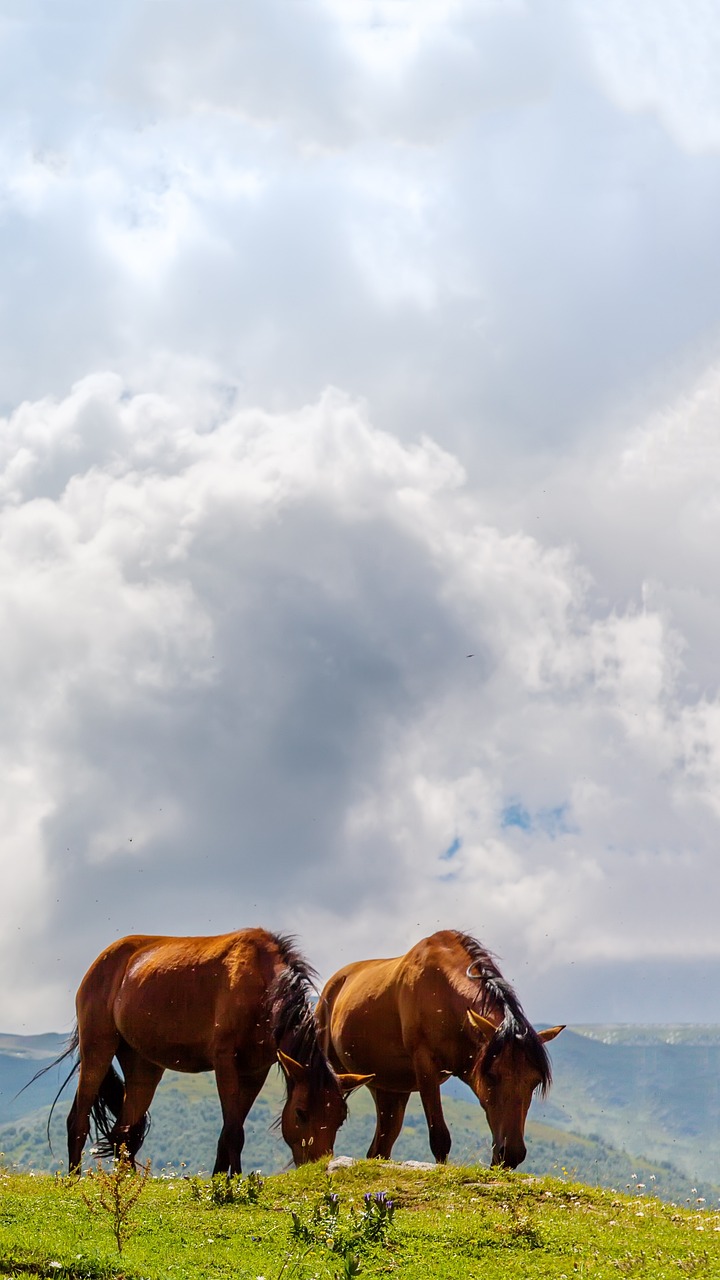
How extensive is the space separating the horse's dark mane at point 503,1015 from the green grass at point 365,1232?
9.45ft

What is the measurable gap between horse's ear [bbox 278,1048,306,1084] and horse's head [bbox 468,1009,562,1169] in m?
2.97

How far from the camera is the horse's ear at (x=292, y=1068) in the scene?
18.9 meters

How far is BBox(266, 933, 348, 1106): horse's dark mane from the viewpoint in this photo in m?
18.9

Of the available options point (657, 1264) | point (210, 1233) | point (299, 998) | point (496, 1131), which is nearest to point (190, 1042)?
point (299, 998)

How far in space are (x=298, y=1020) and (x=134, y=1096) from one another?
720 centimetres

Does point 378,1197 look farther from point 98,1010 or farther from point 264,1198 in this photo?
point 98,1010

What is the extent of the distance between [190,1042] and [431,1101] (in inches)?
191

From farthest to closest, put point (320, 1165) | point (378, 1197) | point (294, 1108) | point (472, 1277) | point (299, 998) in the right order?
1. point (299, 998)
2. point (294, 1108)
3. point (320, 1165)
4. point (378, 1197)
5. point (472, 1277)

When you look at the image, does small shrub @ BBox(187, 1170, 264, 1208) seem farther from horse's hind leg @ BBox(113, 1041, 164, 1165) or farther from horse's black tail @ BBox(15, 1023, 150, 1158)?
horse's black tail @ BBox(15, 1023, 150, 1158)

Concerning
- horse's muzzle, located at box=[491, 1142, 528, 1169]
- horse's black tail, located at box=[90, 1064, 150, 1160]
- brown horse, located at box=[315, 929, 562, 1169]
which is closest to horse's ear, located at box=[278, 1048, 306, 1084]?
brown horse, located at box=[315, 929, 562, 1169]

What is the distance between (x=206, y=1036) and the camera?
21.8 meters

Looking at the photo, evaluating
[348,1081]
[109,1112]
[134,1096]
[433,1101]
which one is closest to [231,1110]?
[348,1081]

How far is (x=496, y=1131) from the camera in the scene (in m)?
18.8

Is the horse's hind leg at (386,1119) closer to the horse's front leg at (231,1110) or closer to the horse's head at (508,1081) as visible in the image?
the horse's front leg at (231,1110)
